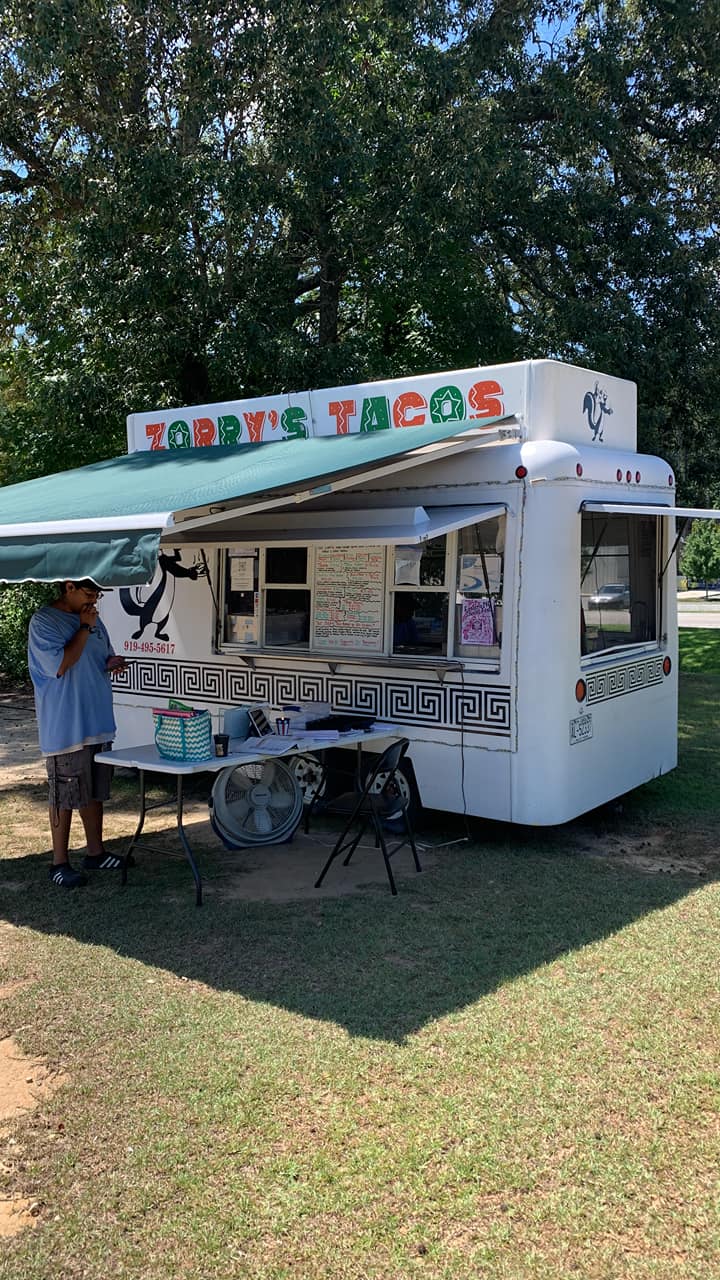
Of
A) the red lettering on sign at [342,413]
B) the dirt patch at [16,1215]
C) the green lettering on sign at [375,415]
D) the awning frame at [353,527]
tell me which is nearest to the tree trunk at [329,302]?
the red lettering on sign at [342,413]

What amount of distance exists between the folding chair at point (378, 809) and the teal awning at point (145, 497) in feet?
5.21

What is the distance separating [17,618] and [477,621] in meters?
10.6

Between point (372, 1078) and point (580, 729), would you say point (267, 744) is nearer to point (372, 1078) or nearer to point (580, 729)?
point (580, 729)

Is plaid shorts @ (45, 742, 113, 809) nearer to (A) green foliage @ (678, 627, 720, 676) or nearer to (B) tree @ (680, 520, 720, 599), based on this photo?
(A) green foliage @ (678, 627, 720, 676)

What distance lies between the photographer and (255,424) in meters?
8.00

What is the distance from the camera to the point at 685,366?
13.1 meters

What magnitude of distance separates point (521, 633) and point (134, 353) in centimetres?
648

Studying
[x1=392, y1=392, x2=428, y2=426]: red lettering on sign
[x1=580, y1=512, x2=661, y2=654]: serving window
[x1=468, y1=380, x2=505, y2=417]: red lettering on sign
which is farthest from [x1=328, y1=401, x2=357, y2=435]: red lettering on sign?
[x1=580, y1=512, x2=661, y2=654]: serving window

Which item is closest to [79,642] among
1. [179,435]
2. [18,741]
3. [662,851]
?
[179,435]

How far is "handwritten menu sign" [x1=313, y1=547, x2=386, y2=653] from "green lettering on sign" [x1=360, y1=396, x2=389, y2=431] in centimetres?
88

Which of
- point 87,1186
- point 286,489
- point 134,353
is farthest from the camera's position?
point 134,353

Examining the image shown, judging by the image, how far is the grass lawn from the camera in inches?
114

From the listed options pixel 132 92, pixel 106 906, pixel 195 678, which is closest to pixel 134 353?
pixel 132 92

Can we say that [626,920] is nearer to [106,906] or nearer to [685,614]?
[106,906]
